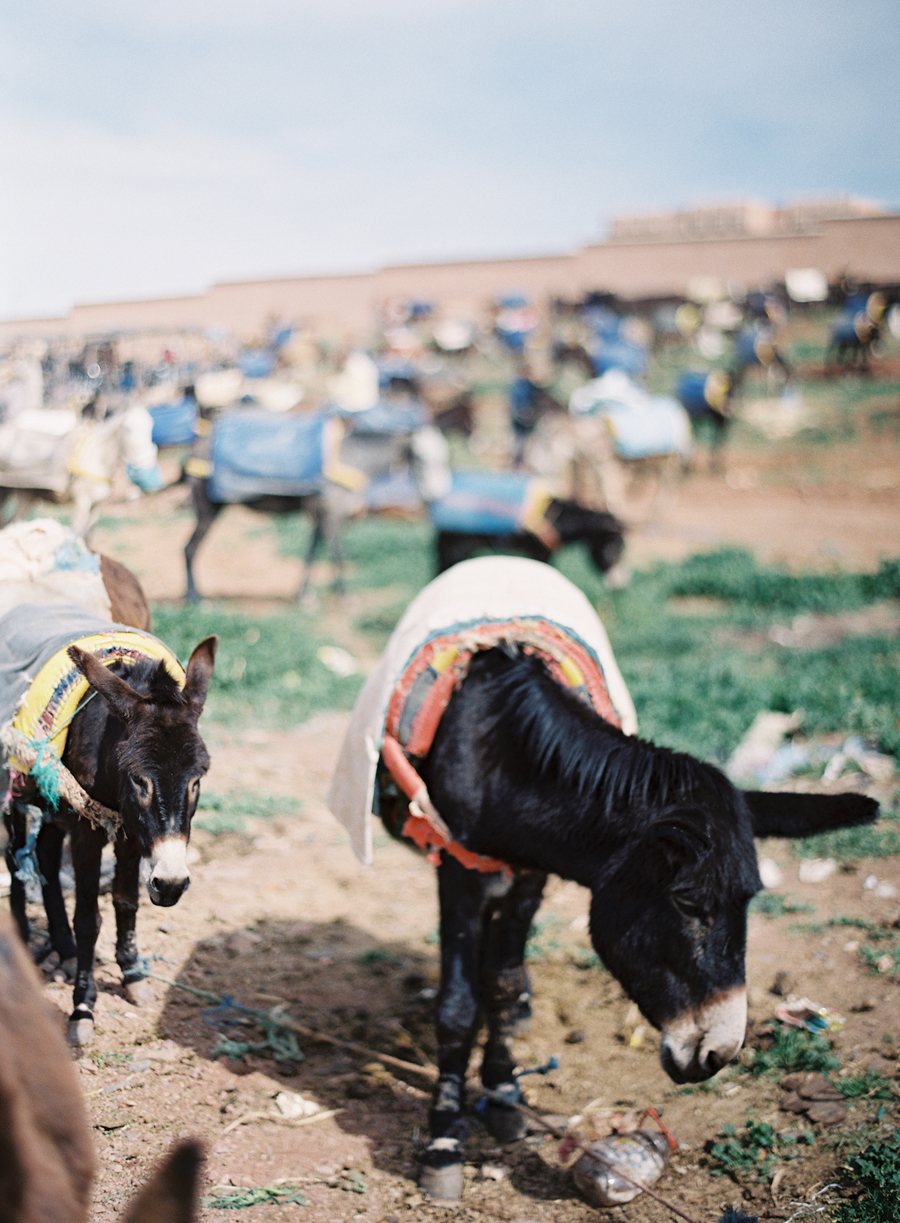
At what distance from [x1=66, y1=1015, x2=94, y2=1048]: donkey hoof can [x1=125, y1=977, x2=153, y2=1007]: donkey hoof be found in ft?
0.84

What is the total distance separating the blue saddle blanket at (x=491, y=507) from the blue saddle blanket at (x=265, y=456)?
1628 millimetres

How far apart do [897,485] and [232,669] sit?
46.5ft

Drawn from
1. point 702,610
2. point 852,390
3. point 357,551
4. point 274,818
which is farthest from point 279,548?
point 852,390

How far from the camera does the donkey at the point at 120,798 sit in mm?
2359

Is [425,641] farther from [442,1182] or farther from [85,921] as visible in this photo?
[442,1182]

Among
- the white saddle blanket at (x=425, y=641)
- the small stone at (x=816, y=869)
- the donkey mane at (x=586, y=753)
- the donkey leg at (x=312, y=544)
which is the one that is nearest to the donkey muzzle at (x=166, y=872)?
the white saddle blanket at (x=425, y=641)

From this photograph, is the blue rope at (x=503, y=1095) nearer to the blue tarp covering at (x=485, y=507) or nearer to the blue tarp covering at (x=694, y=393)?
the blue tarp covering at (x=485, y=507)

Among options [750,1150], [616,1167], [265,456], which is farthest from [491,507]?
[616,1167]

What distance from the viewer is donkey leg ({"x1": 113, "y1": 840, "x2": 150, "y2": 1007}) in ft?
9.31

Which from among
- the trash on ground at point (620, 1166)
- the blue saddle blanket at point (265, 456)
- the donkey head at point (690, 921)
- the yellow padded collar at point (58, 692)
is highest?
the blue saddle blanket at point (265, 456)

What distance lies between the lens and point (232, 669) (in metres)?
6.89

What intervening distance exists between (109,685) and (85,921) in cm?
85

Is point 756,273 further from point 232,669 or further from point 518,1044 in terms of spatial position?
point 518,1044

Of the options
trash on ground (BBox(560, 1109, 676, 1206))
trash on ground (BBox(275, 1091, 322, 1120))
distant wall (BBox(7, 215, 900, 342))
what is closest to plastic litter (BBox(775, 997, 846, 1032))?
trash on ground (BBox(560, 1109, 676, 1206))
